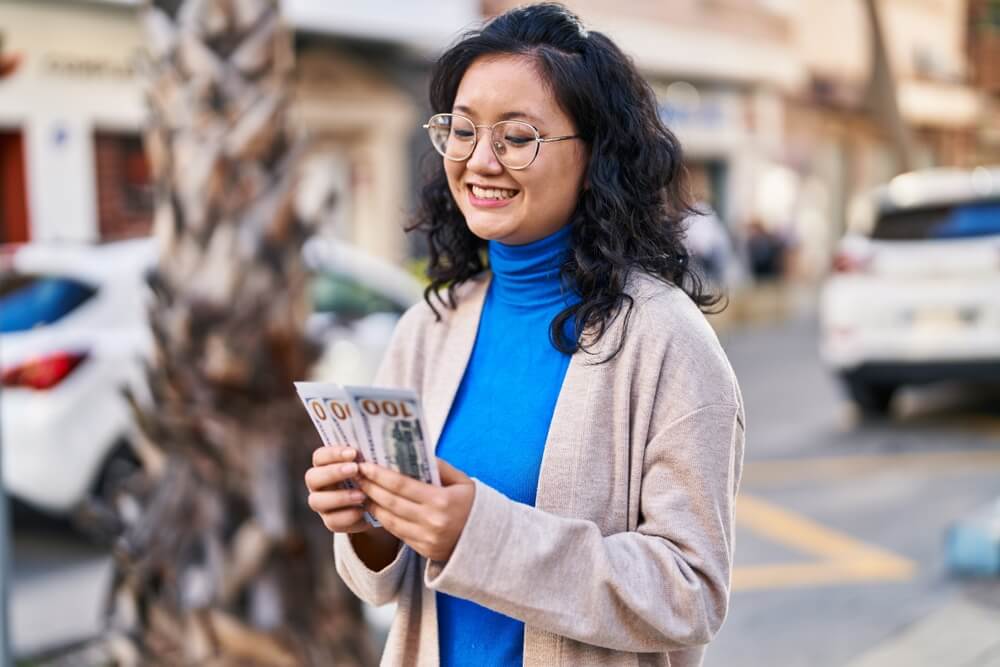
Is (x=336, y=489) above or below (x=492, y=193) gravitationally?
below

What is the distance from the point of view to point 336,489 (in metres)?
1.55

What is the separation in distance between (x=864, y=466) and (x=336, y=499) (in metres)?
6.41

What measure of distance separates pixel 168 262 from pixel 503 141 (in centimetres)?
192

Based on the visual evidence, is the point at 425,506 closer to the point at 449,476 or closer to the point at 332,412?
the point at 449,476

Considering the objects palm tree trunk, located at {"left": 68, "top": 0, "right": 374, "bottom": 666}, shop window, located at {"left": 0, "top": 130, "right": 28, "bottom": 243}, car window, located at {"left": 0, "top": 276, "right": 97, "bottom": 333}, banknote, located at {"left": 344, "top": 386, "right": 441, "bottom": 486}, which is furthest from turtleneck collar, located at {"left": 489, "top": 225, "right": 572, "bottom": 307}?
shop window, located at {"left": 0, "top": 130, "right": 28, "bottom": 243}

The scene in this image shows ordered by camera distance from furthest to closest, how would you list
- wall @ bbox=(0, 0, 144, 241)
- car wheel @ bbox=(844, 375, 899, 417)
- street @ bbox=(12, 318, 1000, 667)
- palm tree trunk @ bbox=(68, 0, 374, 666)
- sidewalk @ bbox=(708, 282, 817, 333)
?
1. sidewalk @ bbox=(708, 282, 817, 333)
2. wall @ bbox=(0, 0, 144, 241)
3. car wheel @ bbox=(844, 375, 899, 417)
4. street @ bbox=(12, 318, 1000, 667)
5. palm tree trunk @ bbox=(68, 0, 374, 666)

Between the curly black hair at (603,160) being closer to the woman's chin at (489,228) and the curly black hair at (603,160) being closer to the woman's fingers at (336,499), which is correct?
the woman's chin at (489,228)

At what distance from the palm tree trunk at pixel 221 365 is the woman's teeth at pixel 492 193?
5.57 ft

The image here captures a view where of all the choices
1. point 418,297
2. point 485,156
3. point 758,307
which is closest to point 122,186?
point 418,297

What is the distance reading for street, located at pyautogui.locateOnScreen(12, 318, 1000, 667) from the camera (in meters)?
4.46

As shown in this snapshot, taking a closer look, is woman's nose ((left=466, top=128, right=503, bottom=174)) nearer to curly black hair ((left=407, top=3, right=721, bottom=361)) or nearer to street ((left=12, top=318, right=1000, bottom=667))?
curly black hair ((left=407, top=3, right=721, bottom=361))

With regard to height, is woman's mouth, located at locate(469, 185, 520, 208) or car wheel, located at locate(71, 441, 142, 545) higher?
woman's mouth, located at locate(469, 185, 520, 208)

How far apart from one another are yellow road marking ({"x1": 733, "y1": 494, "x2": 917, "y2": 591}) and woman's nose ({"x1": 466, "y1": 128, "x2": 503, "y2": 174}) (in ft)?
12.5

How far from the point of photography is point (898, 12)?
1127 inches
